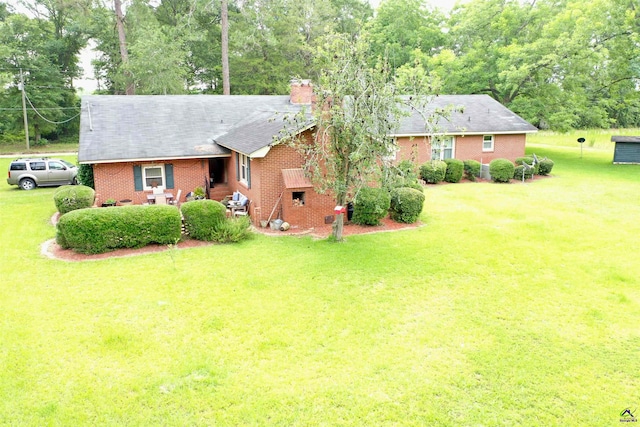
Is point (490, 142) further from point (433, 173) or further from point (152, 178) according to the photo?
point (152, 178)

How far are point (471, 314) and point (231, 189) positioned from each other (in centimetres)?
1292

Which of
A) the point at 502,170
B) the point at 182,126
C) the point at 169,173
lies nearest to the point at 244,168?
the point at 169,173

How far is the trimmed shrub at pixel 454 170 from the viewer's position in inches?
925

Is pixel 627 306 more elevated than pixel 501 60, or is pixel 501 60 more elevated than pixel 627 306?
pixel 501 60

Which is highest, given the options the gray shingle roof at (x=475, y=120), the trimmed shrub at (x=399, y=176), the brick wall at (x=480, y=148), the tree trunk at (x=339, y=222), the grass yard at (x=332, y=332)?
the gray shingle roof at (x=475, y=120)

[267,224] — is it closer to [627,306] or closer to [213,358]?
[213,358]

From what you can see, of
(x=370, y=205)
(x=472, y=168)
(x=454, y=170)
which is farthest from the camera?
(x=472, y=168)

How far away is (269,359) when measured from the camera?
7184 millimetres

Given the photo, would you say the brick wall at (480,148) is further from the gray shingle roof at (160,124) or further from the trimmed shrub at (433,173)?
the gray shingle roof at (160,124)

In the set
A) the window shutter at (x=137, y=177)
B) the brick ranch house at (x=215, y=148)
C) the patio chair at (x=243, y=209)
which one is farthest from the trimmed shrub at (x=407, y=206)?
the window shutter at (x=137, y=177)

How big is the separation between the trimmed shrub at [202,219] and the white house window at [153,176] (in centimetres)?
573

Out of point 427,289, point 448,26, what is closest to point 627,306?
point 427,289

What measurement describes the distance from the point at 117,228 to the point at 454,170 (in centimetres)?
1708

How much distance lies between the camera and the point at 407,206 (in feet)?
49.4
